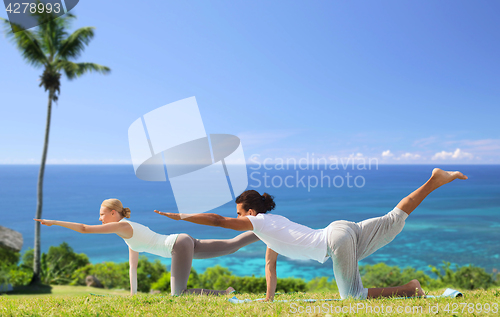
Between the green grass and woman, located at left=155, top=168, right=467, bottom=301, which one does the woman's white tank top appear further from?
woman, located at left=155, top=168, right=467, bottom=301

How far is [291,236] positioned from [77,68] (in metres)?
15.4

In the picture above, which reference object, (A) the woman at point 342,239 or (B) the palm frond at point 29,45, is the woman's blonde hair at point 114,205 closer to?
(A) the woman at point 342,239

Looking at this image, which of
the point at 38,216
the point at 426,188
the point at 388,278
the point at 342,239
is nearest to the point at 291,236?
the point at 342,239

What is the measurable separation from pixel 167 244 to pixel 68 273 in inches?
610

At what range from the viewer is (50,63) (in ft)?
52.2

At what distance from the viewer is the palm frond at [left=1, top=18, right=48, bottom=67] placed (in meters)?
14.7

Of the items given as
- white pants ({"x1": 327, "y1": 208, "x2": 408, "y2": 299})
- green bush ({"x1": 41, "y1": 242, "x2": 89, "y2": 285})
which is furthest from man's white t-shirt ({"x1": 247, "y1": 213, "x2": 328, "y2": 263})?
green bush ({"x1": 41, "y1": 242, "x2": 89, "y2": 285})

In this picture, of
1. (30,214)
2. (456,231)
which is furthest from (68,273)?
(30,214)

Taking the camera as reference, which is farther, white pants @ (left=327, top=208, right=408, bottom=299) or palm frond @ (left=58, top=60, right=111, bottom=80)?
palm frond @ (left=58, top=60, right=111, bottom=80)

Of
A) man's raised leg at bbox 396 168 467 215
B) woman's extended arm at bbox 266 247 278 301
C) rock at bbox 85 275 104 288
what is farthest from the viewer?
rock at bbox 85 275 104 288

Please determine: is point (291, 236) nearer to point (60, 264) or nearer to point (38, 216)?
point (38, 216)

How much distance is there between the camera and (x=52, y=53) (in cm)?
1582

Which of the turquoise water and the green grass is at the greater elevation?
the green grass

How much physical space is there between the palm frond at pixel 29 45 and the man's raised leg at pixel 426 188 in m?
16.8
